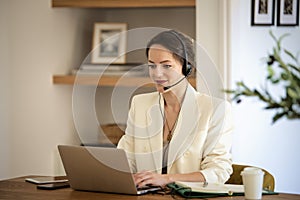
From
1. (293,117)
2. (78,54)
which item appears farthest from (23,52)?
(293,117)

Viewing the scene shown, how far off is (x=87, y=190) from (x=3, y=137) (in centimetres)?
177

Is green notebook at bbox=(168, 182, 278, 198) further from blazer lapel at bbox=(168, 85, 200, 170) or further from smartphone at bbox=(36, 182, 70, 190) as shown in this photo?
smartphone at bbox=(36, 182, 70, 190)

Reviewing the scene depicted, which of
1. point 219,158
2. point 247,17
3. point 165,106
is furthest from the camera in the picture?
point 247,17

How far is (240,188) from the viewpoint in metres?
2.68

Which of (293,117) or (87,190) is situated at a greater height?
(293,117)

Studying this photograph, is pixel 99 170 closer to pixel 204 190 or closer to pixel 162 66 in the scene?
pixel 204 190

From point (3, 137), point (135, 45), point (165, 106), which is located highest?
point (135, 45)

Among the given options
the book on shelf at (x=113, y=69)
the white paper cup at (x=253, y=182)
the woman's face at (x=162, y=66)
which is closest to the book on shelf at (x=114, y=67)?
the book on shelf at (x=113, y=69)

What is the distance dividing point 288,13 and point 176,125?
1066mm

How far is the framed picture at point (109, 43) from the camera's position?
434 centimetres

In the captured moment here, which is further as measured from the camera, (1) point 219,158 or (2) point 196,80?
(2) point 196,80

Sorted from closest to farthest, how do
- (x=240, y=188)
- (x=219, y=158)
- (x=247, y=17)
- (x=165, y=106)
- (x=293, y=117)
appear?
(x=293, y=117), (x=240, y=188), (x=219, y=158), (x=165, y=106), (x=247, y=17)

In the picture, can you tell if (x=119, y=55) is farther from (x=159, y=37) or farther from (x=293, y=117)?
(x=293, y=117)

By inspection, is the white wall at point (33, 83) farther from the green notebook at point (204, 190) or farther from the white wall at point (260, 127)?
the green notebook at point (204, 190)
